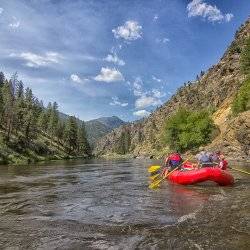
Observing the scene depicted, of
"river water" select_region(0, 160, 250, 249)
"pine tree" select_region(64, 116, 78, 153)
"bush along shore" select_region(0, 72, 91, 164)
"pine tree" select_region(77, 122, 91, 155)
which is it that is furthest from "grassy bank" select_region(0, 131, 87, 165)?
"river water" select_region(0, 160, 250, 249)

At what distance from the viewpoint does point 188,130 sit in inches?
3607

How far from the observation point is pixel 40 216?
14.0m

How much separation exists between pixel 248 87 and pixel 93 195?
61.9 meters

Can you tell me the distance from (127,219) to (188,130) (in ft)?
262

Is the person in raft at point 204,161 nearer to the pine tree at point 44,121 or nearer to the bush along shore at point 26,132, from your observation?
the bush along shore at point 26,132

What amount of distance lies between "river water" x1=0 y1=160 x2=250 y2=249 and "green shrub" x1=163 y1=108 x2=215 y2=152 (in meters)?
65.8

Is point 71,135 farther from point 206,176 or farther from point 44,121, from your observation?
point 206,176

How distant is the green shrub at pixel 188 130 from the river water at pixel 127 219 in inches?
2589

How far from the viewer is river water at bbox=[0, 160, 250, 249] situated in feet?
32.6

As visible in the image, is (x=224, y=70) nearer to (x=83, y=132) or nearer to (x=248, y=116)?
(x=83, y=132)

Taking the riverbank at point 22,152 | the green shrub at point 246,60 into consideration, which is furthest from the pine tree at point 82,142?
the green shrub at point 246,60

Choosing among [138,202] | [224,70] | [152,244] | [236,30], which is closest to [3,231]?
[152,244]

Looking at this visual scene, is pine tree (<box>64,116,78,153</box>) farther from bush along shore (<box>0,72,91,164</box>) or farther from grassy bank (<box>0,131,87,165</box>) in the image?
grassy bank (<box>0,131,87,165</box>)

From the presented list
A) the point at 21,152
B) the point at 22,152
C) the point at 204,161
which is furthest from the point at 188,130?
the point at 204,161
